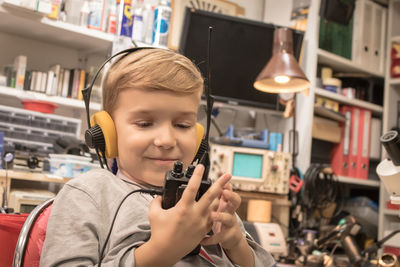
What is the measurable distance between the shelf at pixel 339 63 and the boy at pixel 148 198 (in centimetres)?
226

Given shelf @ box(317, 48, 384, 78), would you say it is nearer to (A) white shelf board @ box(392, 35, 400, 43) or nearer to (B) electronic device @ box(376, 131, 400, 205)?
(A) white shelf board @ box(392, 35, 400, 43)

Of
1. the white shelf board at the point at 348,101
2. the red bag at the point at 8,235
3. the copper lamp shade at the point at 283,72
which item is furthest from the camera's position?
the white shelf board at the point at 348,101

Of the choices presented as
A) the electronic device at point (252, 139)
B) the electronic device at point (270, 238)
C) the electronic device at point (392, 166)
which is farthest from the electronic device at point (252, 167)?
the electronic device at point (392, 166)

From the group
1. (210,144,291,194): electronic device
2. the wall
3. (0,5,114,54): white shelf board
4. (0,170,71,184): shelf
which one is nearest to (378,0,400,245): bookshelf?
the wall

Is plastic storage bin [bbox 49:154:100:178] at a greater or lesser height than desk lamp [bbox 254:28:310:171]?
lesser

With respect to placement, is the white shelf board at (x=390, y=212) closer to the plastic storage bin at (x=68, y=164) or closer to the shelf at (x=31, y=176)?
the plastic storage bin at (x=68, y=164)

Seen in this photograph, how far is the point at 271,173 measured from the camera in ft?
7.95

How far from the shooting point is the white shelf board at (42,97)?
2078 millimetres

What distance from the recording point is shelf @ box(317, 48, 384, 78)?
2923mm

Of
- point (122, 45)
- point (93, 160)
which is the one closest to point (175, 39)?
point (122, 45)

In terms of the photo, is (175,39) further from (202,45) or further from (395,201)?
(395,201)

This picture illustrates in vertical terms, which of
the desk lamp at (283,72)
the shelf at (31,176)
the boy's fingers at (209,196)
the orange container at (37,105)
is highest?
the desk lamp at (283,72)

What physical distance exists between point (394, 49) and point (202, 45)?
1.58m

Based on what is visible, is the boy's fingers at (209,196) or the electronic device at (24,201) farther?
the electronic device at (24,201)
